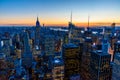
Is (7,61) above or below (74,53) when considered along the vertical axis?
below

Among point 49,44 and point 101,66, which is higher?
point 49,44

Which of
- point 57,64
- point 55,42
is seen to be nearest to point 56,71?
point 57,64

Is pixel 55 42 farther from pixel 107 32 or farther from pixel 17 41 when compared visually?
pixel 107 32

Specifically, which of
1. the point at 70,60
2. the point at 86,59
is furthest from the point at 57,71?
the point at 86,59

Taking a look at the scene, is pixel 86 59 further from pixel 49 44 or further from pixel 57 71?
pixel 49 44

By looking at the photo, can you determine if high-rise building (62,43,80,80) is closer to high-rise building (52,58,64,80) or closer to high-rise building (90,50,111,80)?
high-rise building (52,58,64,80)

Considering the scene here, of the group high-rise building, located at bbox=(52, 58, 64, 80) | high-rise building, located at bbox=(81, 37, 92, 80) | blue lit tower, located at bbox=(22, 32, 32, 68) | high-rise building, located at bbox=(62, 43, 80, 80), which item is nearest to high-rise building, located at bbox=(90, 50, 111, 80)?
high-rise building, located at bbox=(62, 43, 80, 80)

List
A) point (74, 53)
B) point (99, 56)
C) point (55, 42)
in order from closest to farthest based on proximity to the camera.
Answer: point (99, 56) → point (74, 53) → point (55, 42)

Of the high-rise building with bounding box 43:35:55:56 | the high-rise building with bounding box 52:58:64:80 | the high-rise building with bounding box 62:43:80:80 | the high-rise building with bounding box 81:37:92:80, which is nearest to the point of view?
the high-rise building with bounding box 52:58:64:80
